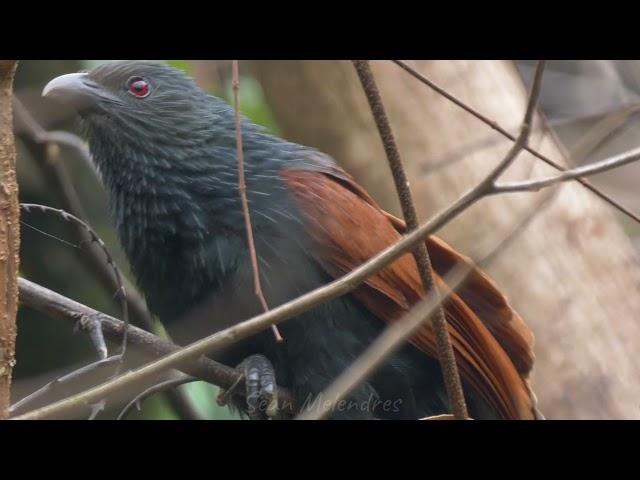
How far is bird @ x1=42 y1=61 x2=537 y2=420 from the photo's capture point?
2.50 meters

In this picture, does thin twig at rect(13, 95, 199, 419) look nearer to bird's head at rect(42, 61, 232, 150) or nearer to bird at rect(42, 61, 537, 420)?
bird's head at rect(42, 61, 232, 150)

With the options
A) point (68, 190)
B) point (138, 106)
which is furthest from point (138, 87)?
point (68, 190)

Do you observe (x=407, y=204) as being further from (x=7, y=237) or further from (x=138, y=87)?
(x=138, y=87)

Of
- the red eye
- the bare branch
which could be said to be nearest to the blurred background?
the red eye

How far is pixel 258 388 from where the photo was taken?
2.49m

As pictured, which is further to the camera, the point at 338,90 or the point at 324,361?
the point at 338,90

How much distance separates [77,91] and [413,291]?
113 centimetres

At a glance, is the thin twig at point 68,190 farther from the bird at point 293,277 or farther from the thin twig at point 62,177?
the bird at point 293,277

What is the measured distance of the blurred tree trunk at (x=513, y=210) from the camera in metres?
3.41

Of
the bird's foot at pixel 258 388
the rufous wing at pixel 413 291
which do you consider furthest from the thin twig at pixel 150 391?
the rufous wing at pixel 413 291
